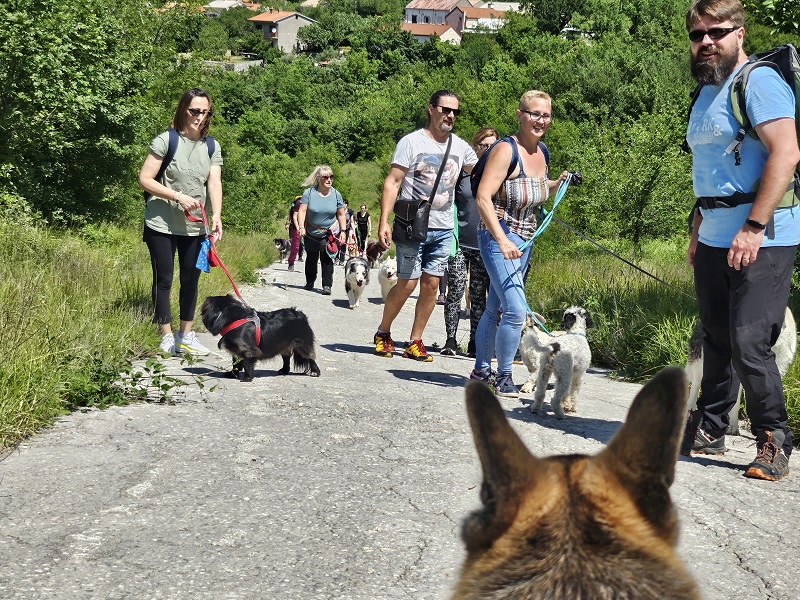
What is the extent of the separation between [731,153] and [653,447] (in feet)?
13.8

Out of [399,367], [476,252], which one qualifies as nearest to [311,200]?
[476,252]

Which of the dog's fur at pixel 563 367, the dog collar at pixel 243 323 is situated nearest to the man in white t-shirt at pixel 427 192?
the dog collar at pixel 243 323

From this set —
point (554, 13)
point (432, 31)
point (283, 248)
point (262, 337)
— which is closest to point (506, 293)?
point (262, 337)

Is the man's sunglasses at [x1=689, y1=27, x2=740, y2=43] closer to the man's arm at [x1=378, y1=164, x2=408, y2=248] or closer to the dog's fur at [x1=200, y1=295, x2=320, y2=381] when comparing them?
the man's arm at [x1=378, y1=164, x2=408, y2=248]

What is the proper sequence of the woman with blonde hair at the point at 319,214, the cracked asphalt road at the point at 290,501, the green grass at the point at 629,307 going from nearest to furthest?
1. the cracked asphalt road at the point at 290,501
2. the green grass at the point at 629,307
3. the woman with blonde hair at the point at 319,214

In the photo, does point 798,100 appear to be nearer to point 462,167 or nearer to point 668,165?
point 462,167

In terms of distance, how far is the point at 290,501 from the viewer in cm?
484

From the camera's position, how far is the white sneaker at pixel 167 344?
28.4ft

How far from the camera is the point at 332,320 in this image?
13.3 meters

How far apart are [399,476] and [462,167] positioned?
509 cm

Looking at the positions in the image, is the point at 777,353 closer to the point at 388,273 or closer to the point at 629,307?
the point at 629,307

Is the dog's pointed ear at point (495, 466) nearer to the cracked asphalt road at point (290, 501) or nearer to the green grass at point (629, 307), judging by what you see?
the cracked asphalt road at point (290, 501)

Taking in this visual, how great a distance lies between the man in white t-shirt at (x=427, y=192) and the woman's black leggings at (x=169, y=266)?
6.17 feet

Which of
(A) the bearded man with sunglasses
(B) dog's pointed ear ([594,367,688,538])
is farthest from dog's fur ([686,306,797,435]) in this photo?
(B) dog's pointed ear ([594,367,688,538])
